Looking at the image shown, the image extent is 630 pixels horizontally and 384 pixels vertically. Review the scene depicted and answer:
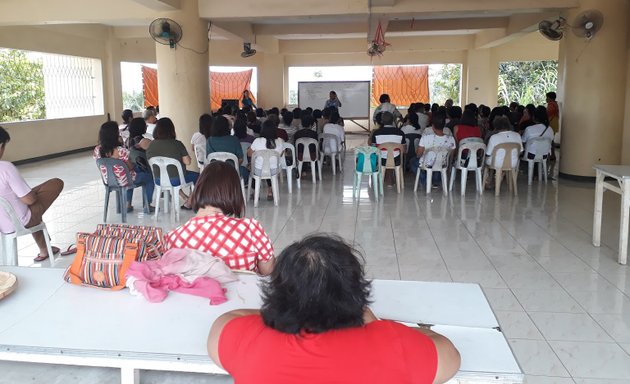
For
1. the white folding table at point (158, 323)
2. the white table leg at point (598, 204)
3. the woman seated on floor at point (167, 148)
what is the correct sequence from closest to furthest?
the white folding table at point (158, 323), the white table leg at point (598, 204), the woman seated on floor at point (167, 148)

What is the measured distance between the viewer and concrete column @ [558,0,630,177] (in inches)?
295

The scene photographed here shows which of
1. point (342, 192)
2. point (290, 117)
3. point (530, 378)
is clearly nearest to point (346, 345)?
point (530, 378)

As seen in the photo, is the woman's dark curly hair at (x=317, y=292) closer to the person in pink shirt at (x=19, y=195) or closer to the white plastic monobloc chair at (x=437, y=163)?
the person in pink shirt at (x=19, y=195)

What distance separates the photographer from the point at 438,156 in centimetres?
687

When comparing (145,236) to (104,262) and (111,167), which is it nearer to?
(104,262)

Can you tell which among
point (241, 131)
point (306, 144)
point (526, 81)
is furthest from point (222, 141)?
point (526, 81)

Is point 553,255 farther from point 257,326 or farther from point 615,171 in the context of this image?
point 257,326

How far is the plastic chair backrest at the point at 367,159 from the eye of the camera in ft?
22.0

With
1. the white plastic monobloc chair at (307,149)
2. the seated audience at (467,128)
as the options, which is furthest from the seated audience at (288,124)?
the seated audience at (467,128)

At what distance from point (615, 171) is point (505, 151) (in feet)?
8.60

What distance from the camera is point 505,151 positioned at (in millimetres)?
6750

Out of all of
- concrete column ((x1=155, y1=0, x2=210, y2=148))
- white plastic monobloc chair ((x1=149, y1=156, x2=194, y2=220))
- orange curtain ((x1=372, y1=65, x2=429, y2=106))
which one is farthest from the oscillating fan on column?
orange curtain ((x1=372, y1=65, x2=429, y2=106))

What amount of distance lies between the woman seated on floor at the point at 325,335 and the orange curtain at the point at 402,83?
52.6 feet

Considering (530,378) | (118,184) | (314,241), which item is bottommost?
(530,378)
